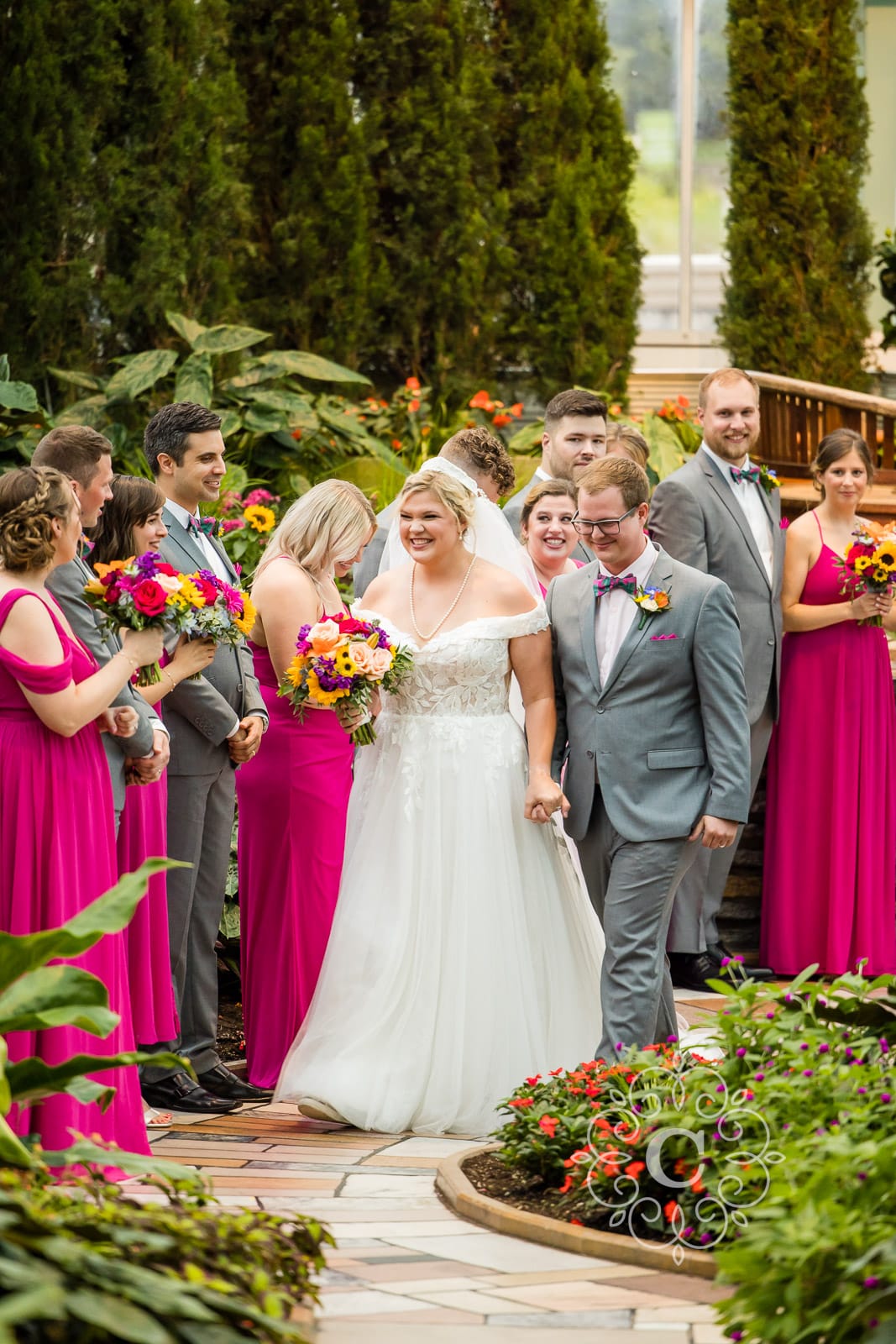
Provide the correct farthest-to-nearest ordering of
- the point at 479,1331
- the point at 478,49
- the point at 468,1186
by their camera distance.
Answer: the point at 478,49 → the point at 468,1186 → the point at 479,1331

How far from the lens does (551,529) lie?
21.5 ft

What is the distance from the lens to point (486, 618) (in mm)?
5508

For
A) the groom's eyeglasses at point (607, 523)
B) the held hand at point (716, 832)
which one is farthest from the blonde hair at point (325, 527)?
the held hand at point (716, 832)

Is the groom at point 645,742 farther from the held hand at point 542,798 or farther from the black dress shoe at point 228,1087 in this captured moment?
the black dress shoe at point 228,1087

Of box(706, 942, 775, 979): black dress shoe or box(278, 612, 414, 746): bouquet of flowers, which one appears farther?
box(706, 942, 775, 979): black dress shoe

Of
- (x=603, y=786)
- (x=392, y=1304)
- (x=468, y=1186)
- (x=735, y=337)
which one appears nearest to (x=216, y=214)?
(x=735, y=337)

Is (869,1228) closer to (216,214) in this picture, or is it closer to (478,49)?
(216,214)

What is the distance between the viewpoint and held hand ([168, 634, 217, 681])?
16.4 feet

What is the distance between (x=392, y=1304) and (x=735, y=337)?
1131 cm

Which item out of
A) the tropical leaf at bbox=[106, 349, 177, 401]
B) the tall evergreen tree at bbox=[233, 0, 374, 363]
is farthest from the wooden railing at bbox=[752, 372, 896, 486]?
the tropical leaf at bbox=[106, 349, 177, 401]

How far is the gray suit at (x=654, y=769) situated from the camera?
4957mm

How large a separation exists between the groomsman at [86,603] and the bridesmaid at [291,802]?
89cm

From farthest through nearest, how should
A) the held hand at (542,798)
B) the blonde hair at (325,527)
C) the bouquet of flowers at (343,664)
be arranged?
1. the blonde hair at (325,527)
2. the held hand at (542,798)
3. the bouquet of flowers at (343,664)

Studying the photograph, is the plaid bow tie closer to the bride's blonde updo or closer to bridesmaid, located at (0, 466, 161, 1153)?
bridesmaid, located at (0, 466, 161, 1153)
